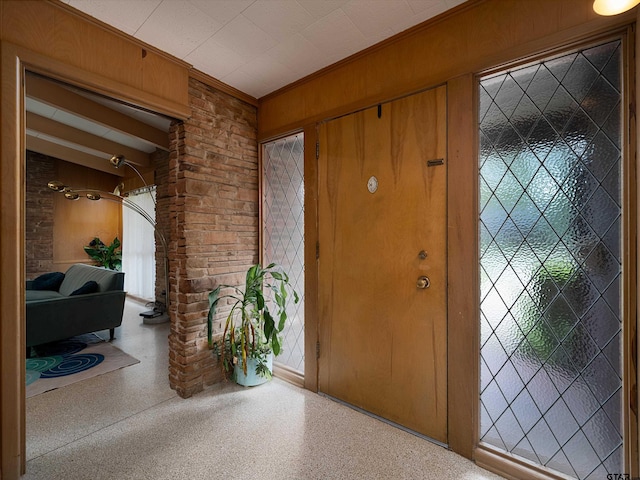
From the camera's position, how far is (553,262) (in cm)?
136

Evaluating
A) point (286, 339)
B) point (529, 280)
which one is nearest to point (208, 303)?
point (286, 339)

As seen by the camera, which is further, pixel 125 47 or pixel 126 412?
pixel 126 412

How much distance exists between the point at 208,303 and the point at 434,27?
2.46m

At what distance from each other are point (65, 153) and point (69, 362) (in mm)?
4274

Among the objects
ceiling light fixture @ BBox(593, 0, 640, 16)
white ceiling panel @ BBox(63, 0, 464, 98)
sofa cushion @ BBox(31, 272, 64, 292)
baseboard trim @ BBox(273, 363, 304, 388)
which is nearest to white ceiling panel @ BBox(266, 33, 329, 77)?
white ceiling panel @ BBox(63, 0, 464, 98)

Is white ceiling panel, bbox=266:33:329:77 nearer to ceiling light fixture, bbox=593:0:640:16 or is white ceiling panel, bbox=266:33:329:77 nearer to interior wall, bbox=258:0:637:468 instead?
interior wall, bbox=258:0:637:468

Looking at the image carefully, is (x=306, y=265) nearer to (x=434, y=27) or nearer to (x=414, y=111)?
(x=414, y=111)

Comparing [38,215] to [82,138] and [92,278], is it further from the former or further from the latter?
[92,278]

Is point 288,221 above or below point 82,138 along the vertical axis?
below

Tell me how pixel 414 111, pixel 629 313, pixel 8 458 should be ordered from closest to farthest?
pixel 629 313, pixel 8 458, pixel 414 111

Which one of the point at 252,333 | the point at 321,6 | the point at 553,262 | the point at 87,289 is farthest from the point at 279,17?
the point at 87,289

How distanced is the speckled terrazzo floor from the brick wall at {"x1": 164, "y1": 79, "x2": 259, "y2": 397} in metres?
0.34

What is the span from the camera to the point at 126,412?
1.97 meters

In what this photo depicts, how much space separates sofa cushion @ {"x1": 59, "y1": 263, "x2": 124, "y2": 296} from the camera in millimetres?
3509
